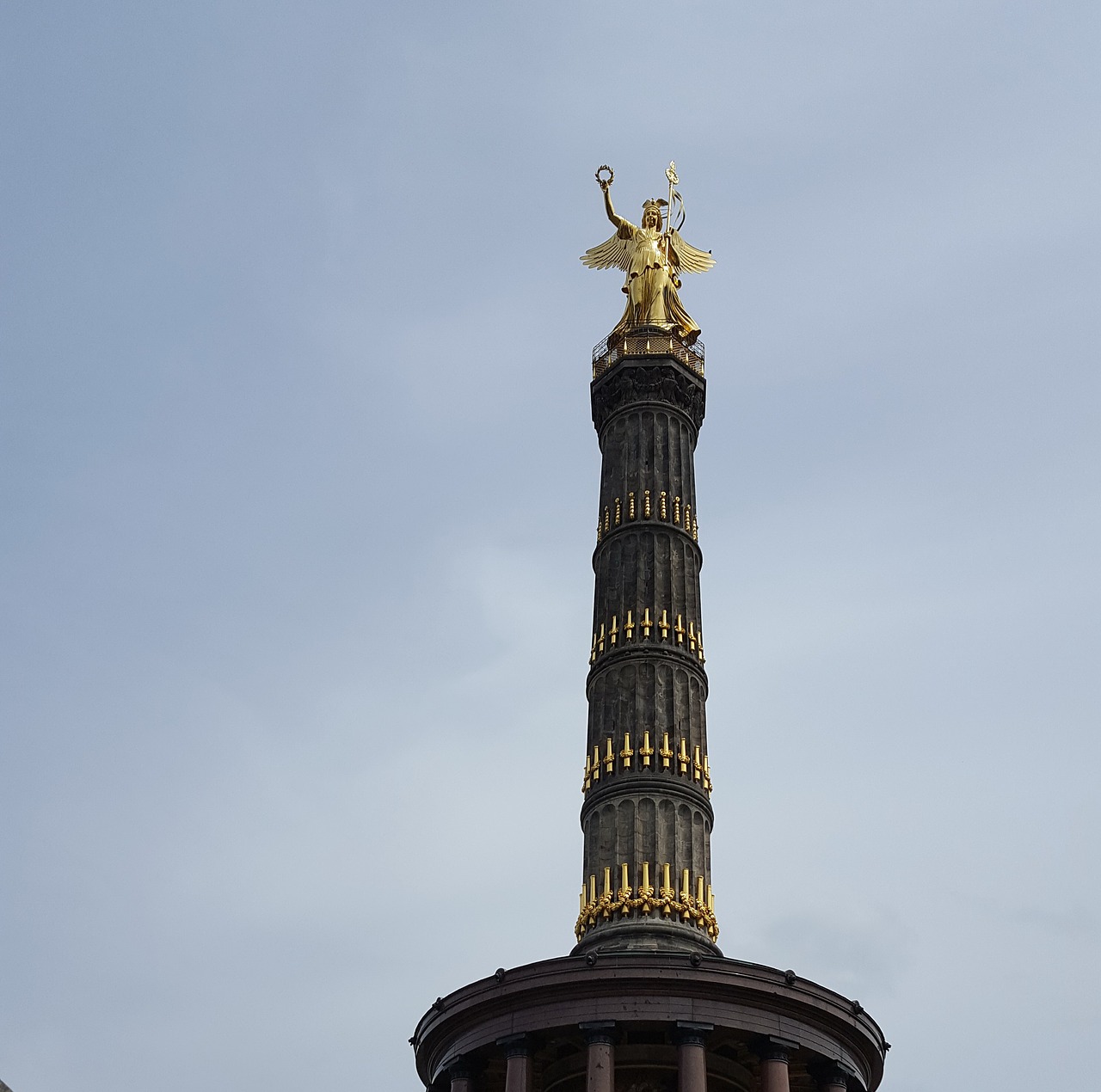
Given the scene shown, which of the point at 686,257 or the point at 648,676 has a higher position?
the point at 686,257

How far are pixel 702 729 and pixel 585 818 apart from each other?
4353mm

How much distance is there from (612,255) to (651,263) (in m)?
2.13

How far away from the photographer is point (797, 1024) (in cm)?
3794

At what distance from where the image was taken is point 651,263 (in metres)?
56.0

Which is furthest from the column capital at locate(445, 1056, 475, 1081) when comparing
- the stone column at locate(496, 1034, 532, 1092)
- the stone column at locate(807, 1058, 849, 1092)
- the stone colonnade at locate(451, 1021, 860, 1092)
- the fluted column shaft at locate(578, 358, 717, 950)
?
the stone column at locate(807, 1058, 849, 1092)

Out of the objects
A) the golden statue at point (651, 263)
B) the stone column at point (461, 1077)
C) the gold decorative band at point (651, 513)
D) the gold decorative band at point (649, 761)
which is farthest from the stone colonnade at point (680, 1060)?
the golden statue at point (651, 263)

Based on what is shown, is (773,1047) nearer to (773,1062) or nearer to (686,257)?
(773,1062)

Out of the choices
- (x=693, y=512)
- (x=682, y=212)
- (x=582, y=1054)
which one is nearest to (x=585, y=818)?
(x=582, y=1054)

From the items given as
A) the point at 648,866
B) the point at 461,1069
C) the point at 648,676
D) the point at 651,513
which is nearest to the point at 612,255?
the point at 651,513

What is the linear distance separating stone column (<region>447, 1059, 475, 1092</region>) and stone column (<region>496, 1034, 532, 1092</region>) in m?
1.66

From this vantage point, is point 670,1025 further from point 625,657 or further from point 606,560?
point 606,560

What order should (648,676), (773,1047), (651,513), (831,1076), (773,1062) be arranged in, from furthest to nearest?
1. (651,513)
2. (648,676)
3. (831,1076)
4. (773,1047)
5. (773,1062)

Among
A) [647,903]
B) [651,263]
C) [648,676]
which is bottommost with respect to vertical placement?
[647,903]

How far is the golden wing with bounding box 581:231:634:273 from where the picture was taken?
57156 millimetres
